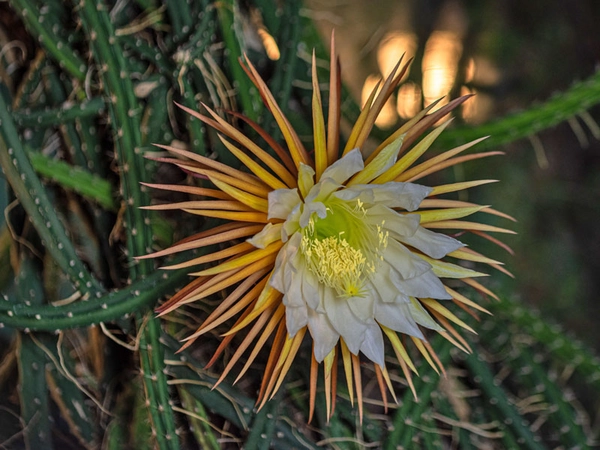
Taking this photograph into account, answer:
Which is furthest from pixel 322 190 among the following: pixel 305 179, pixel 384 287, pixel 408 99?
pixel 408 99

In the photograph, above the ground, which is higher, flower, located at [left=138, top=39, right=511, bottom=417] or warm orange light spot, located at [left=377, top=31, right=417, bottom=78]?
warm orange light spot, located at [left=377, top=31, right=417, bottom=78]

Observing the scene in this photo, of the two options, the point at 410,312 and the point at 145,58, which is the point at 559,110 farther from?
the point at 145,58

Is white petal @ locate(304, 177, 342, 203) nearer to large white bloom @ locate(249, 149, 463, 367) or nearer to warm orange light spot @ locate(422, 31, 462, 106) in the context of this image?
large white bloom @ locate(249, 149, 463, 367)

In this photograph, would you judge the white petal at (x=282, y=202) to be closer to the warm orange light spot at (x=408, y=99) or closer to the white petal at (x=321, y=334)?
the white petal at (x=321, y=334)

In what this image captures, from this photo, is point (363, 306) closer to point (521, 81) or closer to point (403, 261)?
point (403, 261)

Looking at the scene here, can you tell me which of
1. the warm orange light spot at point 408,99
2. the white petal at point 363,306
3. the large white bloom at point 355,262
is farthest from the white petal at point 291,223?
the warm orange light spot at point 408,99

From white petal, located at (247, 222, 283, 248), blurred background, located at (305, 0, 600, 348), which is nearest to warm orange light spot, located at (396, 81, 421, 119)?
blurred background, located at (305, 0, 600, 348)

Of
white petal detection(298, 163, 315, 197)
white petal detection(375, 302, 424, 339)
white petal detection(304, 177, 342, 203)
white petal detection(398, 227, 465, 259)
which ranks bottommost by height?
white petal detection(375, 302, 424, 339)
